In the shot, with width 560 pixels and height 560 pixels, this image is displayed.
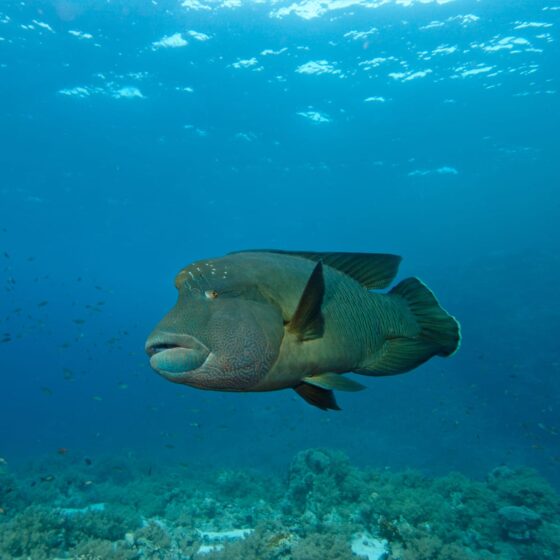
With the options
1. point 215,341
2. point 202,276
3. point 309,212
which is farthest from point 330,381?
point 309,212

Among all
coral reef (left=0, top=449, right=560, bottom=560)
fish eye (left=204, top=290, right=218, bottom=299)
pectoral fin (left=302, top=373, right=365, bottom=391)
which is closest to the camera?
fish eye (left=204, top=290, right=218, bottom=299)

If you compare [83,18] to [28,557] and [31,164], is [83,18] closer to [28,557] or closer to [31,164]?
[31,164]

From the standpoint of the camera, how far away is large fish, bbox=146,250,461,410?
1842 mm

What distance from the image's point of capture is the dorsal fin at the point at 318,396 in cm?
242

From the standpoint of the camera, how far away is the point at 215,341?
72.2 inches

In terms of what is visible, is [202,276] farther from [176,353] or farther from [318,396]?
[318,396]

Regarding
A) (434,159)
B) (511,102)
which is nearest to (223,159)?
(434,159)

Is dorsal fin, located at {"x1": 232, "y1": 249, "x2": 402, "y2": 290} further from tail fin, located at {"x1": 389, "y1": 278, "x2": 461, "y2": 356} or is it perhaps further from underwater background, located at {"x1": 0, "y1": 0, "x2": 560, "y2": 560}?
underwater background, located at {"x1": 0, "y1": 0, "x2": 560, "y2": 560}

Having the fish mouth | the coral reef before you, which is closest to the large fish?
the fish mouth

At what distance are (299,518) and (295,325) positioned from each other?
9.08 m

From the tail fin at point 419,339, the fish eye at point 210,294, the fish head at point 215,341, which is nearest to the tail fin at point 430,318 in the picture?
the tail fin at point 419,339

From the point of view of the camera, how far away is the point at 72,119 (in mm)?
29250

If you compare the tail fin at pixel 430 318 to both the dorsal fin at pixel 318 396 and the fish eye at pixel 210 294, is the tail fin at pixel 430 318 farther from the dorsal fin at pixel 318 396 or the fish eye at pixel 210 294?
the fish eye at pixel 210 294

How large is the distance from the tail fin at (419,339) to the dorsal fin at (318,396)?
318 millimetres
